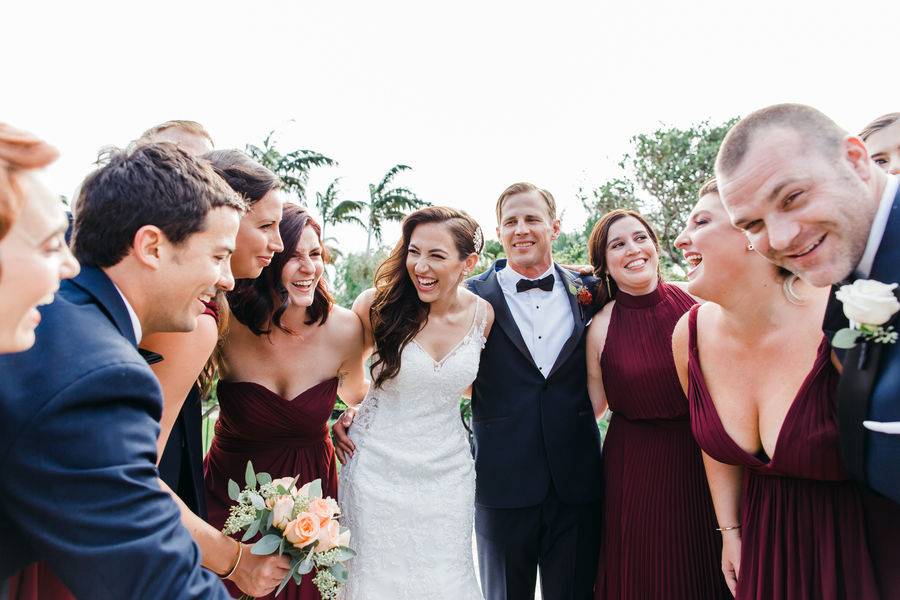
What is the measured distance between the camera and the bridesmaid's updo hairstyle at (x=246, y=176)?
3.07 m

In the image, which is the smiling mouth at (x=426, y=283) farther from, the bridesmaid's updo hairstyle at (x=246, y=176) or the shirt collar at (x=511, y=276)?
the bridesmaid's updo hairstyle at (x=246, y=176)

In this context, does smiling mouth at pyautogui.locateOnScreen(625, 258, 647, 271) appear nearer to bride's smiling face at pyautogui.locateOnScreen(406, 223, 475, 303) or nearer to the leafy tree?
bride's smiling face at pyautogui.locateOnScreen(406, 223, 475, 303)

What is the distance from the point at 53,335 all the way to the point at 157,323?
500mm

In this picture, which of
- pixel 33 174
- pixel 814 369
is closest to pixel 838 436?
pixel 814 369

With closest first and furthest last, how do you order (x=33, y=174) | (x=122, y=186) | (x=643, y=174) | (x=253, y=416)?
1. (x=33, y=174)
2. (x=122, y=186)
3. (x=253, y=416)
4. (x=643, y=174)

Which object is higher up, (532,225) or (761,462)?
(532,225)

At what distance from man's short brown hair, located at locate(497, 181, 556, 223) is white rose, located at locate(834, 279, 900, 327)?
2.96 metres

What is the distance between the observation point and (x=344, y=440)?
3904 millimetres

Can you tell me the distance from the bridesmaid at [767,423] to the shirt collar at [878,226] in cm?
49

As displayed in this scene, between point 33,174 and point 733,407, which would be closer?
point 33,174

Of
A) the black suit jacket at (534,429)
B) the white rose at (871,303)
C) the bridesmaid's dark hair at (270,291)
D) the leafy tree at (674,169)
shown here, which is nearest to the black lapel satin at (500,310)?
the black suit jacket at (534,429)

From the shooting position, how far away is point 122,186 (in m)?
1.82

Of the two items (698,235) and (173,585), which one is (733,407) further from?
(173,585)

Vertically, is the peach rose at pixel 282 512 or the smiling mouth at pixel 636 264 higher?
the smiling mouth at pixel 636 264
